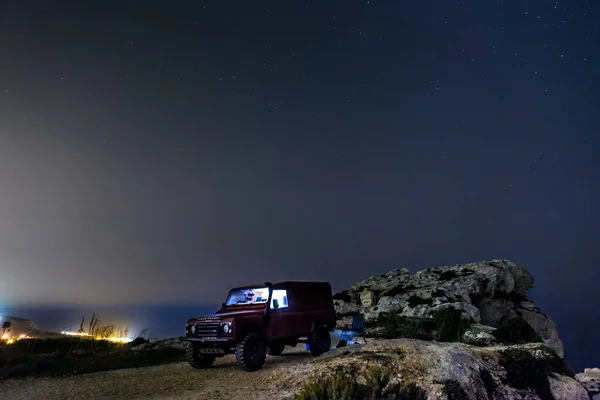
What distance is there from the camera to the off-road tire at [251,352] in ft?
43.9

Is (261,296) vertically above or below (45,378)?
above

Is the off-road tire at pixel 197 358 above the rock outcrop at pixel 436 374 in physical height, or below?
above

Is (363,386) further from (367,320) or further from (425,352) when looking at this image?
(367,320)

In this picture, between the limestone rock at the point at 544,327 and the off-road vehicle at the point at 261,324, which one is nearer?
the off-road vehicle at the point at 261,324

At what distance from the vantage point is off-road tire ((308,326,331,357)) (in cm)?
1650

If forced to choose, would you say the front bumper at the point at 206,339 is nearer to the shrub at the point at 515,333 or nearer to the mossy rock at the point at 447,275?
the shrub at the point at 515,333

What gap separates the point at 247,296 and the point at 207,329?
2.34m

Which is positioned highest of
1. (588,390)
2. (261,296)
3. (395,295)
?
(395,295)

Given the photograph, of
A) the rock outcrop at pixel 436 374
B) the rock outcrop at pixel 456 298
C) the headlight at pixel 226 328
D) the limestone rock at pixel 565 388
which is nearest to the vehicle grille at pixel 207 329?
the headlight at pixel 226 328

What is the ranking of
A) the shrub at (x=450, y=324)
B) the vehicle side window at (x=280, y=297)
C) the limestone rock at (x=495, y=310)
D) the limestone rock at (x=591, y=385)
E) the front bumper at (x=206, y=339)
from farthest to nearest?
the limestone rock at (x=495, y=310), the shrub at (x=450, y=324), the limestone rock at (x=591, y=385), the vehicle side window at (x=280, y=297), the front bumper at (x=206, y=339)

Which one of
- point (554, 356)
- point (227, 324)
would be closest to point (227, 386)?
point (227, 324)

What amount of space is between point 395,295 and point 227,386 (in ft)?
66.3

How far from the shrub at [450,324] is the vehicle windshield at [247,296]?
1115cm

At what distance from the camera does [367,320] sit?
92.2ft
